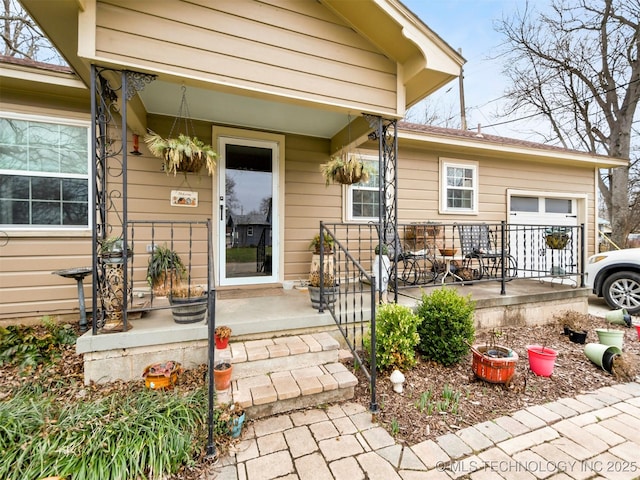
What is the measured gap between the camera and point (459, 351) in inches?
109

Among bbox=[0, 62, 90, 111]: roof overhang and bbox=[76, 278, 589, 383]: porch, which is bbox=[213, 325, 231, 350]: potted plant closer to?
bbox=[76, 278, 589, 383]: porch

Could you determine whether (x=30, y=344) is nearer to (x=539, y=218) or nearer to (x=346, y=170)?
(x=346, y=170)

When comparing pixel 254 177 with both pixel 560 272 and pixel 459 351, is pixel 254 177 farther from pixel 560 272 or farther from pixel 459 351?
pixel 560 272

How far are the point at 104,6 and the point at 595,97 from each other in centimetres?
1330

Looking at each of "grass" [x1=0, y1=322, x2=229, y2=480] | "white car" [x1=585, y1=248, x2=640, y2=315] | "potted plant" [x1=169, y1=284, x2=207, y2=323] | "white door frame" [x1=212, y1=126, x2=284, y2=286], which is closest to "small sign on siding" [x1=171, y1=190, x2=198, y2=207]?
"white door frame" [x1=212, y1=126, x2=284, y2=286]

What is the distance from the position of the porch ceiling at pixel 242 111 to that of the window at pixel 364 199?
1.02 metres

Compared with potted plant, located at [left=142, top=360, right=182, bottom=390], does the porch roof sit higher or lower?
higher

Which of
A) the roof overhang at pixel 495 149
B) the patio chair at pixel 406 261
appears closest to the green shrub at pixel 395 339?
the patio chair at pixel 406 261

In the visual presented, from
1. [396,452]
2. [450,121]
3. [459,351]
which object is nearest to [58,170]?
[396,452]

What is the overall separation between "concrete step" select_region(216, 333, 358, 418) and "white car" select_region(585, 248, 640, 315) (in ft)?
15.8

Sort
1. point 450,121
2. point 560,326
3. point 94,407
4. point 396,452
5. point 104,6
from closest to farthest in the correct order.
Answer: point 396,452, point 94,407, point 104,6, point 560,326, point 450,121

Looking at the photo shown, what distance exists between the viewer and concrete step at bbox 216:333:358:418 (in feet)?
6.67

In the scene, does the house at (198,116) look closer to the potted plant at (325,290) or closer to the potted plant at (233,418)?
the potted plant at (325,290)

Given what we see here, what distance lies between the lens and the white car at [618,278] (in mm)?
4531
